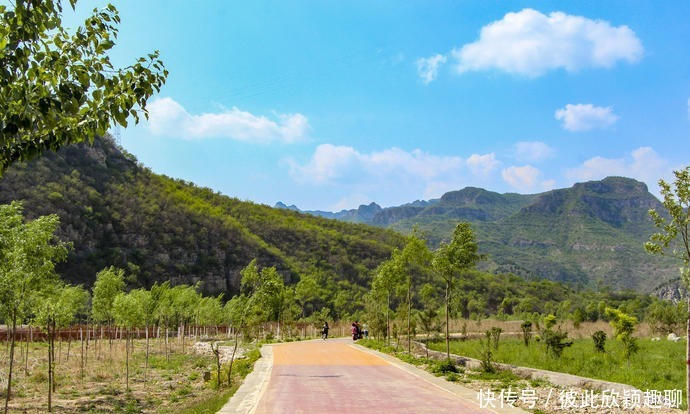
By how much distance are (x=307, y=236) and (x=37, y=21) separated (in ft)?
351

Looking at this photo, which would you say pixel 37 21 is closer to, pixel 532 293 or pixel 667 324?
pixel 667 324

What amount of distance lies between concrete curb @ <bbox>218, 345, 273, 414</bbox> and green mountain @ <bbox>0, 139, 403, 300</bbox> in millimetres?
39472

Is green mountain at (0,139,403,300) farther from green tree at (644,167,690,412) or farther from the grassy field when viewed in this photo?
green tree at (644,167,690,412)

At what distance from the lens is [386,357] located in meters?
26.9

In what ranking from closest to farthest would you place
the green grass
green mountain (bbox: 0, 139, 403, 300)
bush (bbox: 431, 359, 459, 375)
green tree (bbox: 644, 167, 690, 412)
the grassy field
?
1. green tree (bbox: 644, 167, 690, 412)
2. the green grass
3. the grassy field
4. bush (bbox: 431, 359, 459, 375)
5. green mountain (bbox: 0, 139, 403, 300)

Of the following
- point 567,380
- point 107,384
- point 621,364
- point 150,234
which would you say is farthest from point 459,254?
point 150,234

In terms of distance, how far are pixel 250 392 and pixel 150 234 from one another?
69.0 metres

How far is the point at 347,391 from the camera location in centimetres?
1501

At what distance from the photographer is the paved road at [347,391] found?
1215 centimetres

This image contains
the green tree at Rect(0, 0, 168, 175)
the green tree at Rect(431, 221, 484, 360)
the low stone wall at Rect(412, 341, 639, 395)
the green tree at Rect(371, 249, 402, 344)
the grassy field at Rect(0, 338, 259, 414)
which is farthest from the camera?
the green tree at Rect(371, 249, 402, 344)

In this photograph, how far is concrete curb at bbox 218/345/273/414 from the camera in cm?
1211

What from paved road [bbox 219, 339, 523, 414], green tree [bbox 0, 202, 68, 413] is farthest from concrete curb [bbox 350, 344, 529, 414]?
green tree [bbox 0, 202, 68, 413]

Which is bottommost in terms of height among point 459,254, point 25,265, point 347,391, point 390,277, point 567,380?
point 347,391

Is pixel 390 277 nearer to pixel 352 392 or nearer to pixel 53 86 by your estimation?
pixel 352 392
